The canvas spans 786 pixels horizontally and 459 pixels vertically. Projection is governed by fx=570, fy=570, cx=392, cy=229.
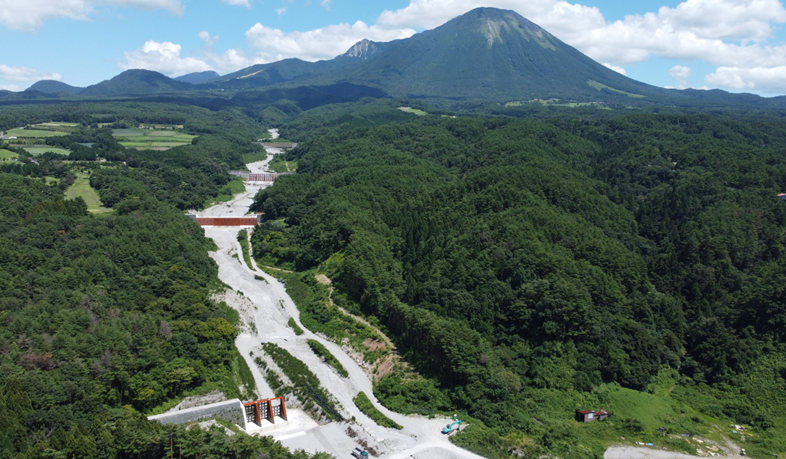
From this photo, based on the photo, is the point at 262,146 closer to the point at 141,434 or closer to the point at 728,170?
the point at 728,170

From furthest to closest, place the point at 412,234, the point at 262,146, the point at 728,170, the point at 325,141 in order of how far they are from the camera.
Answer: the point at 262,146, the point at 325,141, the point at 728,170, the point at 412,234

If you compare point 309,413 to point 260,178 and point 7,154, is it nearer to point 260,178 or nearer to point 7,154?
point 7,154

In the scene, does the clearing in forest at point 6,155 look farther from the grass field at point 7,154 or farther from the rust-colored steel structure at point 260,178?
the rust-colored steel structure at point 260,178

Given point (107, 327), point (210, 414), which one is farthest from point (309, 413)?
point (107, 327)

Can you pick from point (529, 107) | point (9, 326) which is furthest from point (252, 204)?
point (529, 107)

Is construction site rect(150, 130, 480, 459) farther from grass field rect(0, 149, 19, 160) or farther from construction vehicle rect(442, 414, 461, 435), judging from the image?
grass field rect(0, 149, 19, 160)

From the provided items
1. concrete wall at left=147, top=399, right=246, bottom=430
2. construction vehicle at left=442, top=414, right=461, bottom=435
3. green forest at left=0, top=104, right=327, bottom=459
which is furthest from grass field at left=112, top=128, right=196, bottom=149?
construction vehicle at left=442, top=414, right=461, bottom=435
